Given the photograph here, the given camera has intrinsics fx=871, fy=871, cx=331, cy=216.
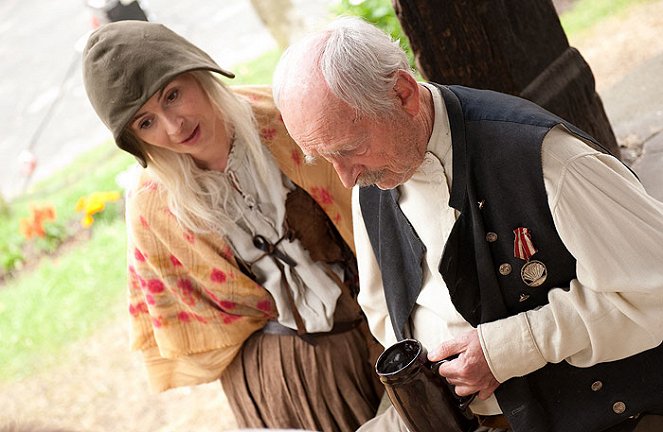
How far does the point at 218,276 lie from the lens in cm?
273

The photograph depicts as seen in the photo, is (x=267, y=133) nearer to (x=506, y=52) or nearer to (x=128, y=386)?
Answer: (x=506, y=52)

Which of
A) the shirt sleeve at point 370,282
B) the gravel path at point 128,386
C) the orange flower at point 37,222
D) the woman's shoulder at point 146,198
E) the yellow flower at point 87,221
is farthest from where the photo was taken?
the orange flower at point 37,222

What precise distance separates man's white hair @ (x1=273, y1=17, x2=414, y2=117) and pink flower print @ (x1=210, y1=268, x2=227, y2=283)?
1001 millimetres

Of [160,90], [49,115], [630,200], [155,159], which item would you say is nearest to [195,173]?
[155,159]

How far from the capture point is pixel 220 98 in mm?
2689

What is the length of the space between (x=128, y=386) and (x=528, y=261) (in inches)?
165

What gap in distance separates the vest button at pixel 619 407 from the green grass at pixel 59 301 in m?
4.87

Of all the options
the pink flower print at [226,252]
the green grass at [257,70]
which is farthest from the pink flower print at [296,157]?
the green grass at [257,70]

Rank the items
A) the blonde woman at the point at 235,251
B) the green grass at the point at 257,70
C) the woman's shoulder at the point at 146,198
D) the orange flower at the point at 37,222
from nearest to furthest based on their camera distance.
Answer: the blonde woman at the point at 235,251 → the woman's shoulder at the point at 146,198 → the orange flower at the point at 37,222 → the green grass at the point at 257,70

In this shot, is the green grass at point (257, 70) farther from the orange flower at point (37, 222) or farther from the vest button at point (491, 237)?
the vest button at point (491, 237)

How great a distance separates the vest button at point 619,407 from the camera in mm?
1891

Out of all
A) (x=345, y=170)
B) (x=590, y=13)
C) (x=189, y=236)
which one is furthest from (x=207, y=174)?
(x=590, y=13)

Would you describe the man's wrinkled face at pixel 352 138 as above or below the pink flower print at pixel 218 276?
above

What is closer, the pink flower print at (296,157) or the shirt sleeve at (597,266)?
the shirt sleeve at (597,266)
